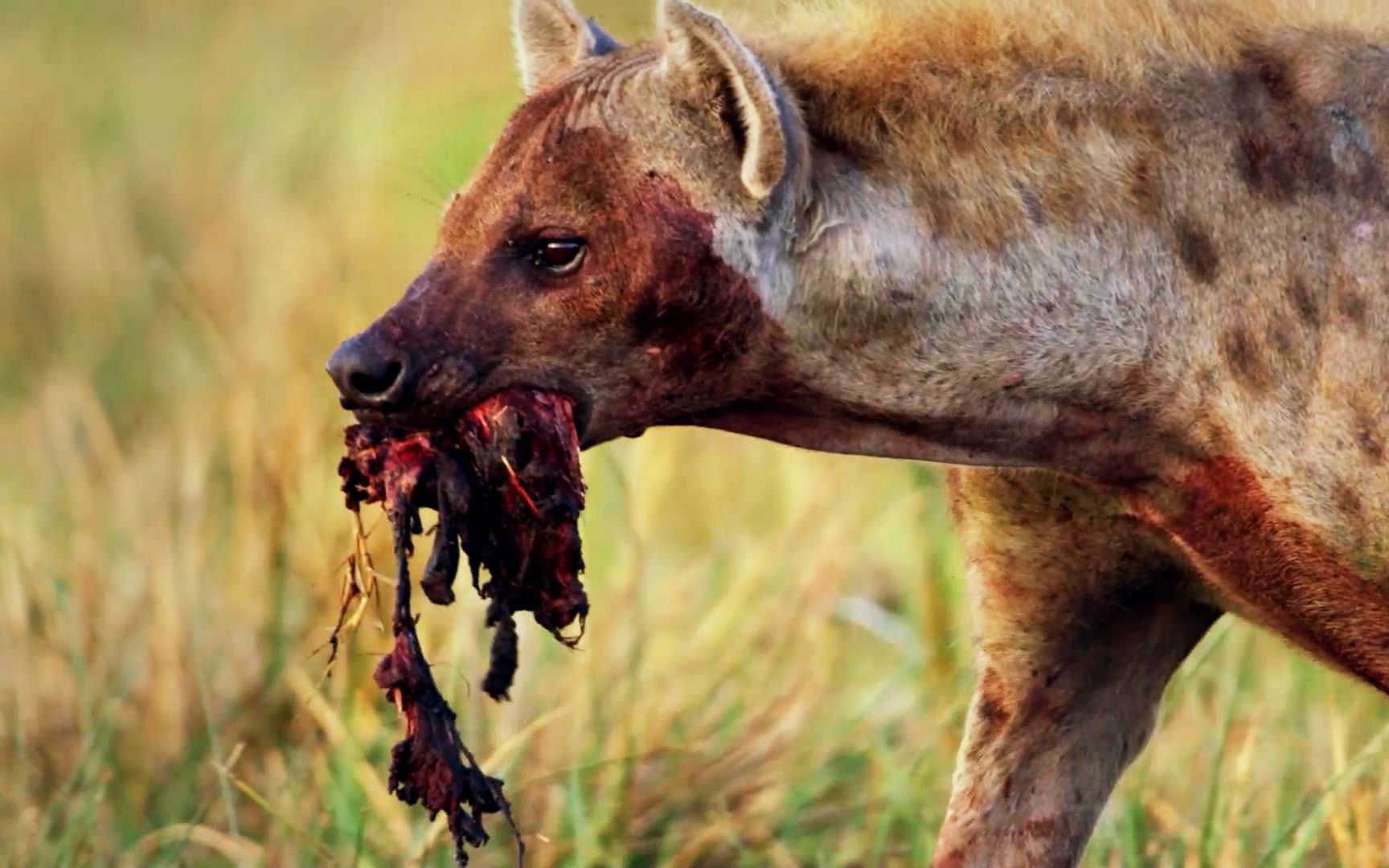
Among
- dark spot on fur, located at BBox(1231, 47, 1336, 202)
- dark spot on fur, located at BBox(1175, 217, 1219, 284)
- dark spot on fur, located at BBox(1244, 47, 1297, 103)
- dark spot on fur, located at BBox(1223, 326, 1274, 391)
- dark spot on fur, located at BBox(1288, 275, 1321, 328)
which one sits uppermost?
dark spot on fur, located at BBox(1244, 47, 1297, 103)

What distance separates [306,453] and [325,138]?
12.5ft

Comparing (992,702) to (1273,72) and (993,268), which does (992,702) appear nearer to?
(993,268)

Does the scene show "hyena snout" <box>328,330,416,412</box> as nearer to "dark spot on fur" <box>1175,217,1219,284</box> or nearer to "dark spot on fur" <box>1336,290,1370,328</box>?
"dark spot on fur" <box>1175,217,1219,284</box>

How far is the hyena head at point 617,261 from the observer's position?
2680 millimetres

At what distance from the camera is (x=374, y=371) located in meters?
2.66

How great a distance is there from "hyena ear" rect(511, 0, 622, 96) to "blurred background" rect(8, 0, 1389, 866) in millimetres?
183

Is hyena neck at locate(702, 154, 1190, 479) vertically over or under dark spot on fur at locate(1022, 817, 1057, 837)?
over

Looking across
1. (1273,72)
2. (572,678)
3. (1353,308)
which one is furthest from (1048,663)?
(572,678)

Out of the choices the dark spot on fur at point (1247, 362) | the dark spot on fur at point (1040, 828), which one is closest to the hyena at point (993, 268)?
the dark spot on fur at point (1247, 362)

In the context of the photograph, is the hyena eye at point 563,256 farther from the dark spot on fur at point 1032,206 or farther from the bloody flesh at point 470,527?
the dark spot on fur at point 1032,206

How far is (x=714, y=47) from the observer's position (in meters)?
2.69

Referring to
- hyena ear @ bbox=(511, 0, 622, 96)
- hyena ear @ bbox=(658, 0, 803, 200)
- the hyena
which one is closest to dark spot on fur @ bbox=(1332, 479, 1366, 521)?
the hyena

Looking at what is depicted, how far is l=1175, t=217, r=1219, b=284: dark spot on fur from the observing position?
9.34 ft

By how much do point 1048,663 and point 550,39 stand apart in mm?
999
